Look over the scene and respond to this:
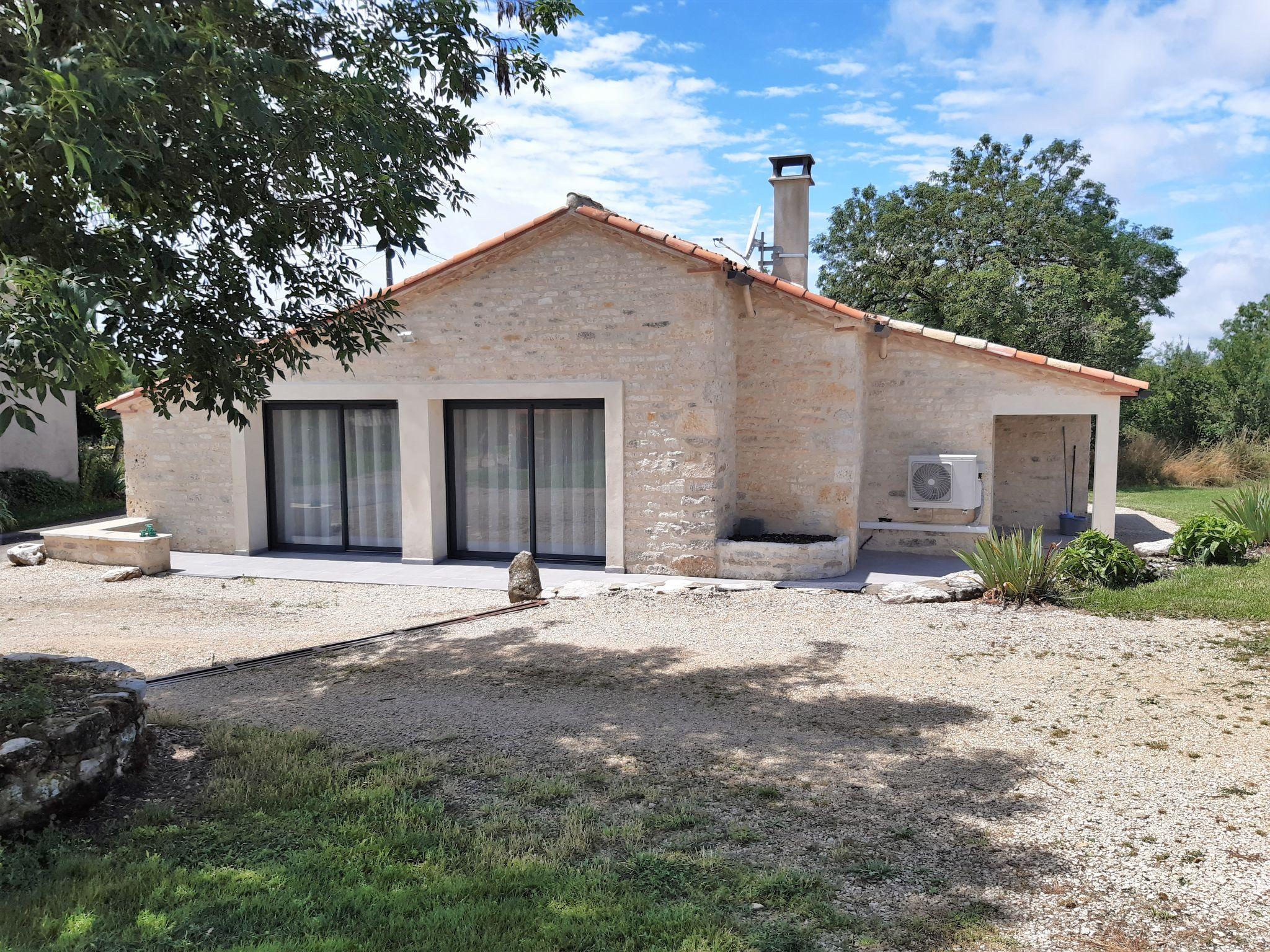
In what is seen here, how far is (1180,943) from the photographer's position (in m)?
3.39

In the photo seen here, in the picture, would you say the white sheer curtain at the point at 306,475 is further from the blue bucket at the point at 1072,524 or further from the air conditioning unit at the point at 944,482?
the blue bucket at the point at 1072,524

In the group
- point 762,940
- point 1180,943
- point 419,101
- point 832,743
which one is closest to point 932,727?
point 832,743

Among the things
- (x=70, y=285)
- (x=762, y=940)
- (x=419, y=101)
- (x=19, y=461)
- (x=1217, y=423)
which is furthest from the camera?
(x=1217, y=423)

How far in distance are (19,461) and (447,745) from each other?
18293 millimetres

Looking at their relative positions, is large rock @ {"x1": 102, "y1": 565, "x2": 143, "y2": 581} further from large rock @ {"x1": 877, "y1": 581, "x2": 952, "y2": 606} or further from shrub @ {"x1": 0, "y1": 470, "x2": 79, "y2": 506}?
large rock @ {"x1": 877, "y1": 581, "x2": 952, "y2": 606}

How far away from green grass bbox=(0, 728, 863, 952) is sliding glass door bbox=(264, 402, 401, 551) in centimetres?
813

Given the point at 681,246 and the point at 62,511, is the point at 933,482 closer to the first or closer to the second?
the point at 681,246

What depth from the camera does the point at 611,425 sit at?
36.3 feet

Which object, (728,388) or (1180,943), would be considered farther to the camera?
(728,388)

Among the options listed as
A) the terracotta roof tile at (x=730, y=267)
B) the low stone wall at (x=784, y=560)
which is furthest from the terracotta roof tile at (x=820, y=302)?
the low stone wall at (x=784, y=560)

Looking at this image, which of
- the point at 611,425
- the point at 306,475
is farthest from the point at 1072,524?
the point at 306,475

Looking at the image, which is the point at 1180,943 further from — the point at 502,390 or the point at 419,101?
the point at 502,390

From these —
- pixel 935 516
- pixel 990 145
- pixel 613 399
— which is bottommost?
pixel 935 516

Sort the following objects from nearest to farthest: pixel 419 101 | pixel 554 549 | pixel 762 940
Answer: pixel 762 940 < pixel 419 101 < pixel 554 549
